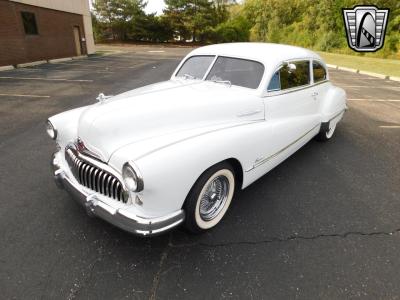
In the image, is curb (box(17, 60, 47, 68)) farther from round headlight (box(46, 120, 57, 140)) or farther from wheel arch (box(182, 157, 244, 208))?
wheel arch (box(182, 157, 244, 208))

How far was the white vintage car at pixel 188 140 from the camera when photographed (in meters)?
2.35

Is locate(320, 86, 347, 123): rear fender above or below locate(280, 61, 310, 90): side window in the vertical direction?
below

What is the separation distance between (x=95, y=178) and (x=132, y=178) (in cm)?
57

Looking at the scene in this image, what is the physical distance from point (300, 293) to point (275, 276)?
9.1 inches

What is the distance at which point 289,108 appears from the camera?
12.6ft

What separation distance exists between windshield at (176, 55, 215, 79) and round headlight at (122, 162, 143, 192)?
85.1 inches

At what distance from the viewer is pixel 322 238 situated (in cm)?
289

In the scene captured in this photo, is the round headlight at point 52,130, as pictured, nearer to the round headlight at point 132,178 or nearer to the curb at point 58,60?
the round headlight at point 132,178

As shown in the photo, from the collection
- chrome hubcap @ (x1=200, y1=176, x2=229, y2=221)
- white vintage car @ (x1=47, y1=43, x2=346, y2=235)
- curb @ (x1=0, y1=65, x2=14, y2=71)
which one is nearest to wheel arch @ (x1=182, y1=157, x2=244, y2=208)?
white vintage car @ (x1=47, y1=43, x2=346, y2=235)

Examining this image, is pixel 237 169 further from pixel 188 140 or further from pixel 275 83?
pixel 275 83

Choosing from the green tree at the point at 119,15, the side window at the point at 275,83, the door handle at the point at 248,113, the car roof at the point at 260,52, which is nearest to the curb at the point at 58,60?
the car roof at the point at 260,52

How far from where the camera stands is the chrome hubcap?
2.88m

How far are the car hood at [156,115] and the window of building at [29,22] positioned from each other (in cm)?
1678

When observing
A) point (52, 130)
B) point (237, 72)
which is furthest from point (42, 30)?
point (237, 72)
